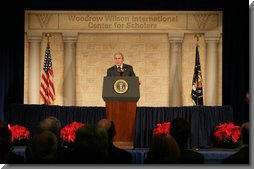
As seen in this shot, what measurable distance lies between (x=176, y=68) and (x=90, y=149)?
8.63 metres

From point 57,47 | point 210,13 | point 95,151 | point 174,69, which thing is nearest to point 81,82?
point 57,47

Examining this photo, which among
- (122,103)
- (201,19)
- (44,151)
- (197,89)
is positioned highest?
(201,19)

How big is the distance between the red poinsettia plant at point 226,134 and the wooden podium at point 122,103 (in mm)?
1295

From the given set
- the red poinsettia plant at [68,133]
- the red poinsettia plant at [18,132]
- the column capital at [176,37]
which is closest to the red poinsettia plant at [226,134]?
the red poinsettia plant at [68,133]

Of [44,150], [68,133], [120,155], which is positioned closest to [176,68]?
[68,133]

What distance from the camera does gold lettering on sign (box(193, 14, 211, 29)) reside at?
11156mm

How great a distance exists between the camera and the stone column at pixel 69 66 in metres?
11.2

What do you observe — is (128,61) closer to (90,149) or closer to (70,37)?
(70,37)

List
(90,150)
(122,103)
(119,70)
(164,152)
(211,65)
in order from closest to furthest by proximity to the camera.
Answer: (90,150) → (164,152) → (122,103) → (119,70) → (211,65)

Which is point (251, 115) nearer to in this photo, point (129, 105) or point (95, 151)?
point (95, 151)

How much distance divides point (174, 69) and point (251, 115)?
29.7 ft

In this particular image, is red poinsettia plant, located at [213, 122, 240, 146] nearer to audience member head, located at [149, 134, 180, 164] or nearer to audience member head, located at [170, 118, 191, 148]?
audience member head, located at [170, 118, 191, 148]

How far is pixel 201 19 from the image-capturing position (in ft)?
36.7

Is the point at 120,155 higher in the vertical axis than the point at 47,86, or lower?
lower
